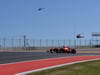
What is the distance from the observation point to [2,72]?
51.2 feet

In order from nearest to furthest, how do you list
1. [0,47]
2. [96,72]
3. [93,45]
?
[96,72] → [0,47] → [93,45]

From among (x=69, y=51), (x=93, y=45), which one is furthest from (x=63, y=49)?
(x=93, y=45)

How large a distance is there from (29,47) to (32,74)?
179 feet

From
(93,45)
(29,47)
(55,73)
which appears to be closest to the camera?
(55,73)

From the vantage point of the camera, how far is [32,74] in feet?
50.9

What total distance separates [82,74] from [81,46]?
68.9m

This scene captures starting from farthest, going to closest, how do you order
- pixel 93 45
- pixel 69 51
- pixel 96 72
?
pixel 93 45 < pixel 69 51 < pixel 96 72

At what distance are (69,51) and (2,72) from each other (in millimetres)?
32229

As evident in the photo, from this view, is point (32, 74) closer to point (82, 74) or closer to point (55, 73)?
point (55, 73)

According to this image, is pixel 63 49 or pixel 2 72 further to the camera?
pixel 63 49

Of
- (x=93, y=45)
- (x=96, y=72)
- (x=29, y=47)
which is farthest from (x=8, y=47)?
(x=96, y=72)

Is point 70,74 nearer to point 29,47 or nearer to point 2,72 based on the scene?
point 2,72

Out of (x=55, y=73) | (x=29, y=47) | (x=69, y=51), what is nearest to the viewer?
(x=55, y=73)

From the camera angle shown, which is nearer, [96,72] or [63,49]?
[96,72]
